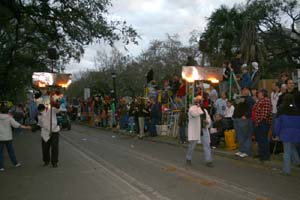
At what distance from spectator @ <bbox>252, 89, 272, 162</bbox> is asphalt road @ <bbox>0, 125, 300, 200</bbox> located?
→ 0.56m

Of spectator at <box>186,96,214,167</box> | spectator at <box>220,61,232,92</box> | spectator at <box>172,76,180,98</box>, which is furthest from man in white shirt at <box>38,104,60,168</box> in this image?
spectator at <box>172,76,180,98</box>

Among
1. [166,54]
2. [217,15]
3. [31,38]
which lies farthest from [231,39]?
[166,54]

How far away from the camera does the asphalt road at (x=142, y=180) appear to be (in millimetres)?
8766

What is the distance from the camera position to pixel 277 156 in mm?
13891

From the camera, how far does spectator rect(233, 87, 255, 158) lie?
46.8 ft

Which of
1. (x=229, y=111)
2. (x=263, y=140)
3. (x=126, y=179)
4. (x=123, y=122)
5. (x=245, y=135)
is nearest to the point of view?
(x=126, y=179)

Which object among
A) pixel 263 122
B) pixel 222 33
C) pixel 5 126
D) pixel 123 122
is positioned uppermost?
pixel 222 33

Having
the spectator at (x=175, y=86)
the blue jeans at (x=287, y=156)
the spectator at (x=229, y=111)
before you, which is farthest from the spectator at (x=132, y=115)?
the blue jeans at (x=287, y=156)

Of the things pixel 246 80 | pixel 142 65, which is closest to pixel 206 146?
pixel 246 80

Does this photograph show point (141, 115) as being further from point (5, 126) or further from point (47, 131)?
point (5, 126)

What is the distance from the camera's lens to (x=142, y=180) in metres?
10.3

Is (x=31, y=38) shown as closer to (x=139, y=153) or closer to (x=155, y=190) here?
(x=139, y=153)

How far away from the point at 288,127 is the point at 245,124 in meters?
3.38

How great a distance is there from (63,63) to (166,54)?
29.3 meters
